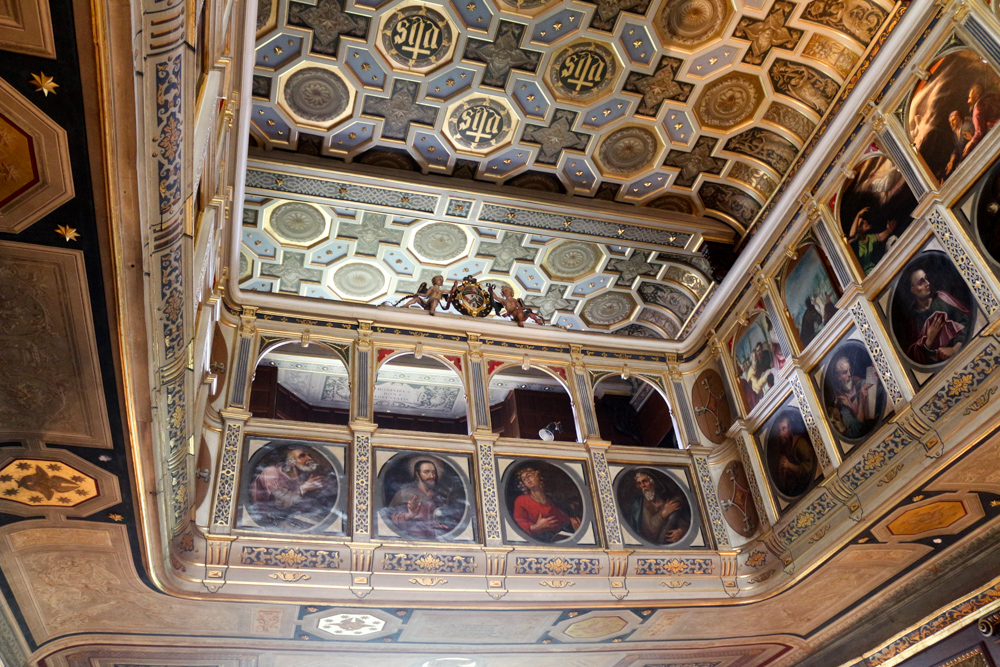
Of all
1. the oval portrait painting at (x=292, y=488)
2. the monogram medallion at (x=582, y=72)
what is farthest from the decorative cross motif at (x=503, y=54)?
the oval portrait painting at (x=292, y=488)

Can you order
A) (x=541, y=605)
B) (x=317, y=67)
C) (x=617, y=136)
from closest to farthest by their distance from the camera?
(x=541, y=605) → (x=317, y=67) → (x=617, y=136)

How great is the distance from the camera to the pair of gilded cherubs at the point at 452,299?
11.7m

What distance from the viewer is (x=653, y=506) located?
1062 cm

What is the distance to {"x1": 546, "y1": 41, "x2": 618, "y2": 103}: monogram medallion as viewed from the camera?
32.9 ft

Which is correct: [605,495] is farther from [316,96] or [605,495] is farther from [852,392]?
[316,96]

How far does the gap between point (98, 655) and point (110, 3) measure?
816 centimetres

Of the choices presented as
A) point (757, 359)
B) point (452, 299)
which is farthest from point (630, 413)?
point (452, 299)

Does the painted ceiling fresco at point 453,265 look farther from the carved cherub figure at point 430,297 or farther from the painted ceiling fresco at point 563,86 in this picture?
the painted ceiling fresco at point 563,86

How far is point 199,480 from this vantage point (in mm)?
8828

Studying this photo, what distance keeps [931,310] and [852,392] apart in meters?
1.47

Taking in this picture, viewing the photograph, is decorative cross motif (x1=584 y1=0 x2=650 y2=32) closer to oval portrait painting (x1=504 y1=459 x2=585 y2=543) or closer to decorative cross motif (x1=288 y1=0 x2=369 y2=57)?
decorative cross motif (x1=288 y1=0 x2=369 y2=57)

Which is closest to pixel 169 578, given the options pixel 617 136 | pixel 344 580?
pixel 344 580

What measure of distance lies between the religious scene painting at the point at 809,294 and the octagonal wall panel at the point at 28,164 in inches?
335

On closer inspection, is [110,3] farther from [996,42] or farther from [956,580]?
[956,580]
